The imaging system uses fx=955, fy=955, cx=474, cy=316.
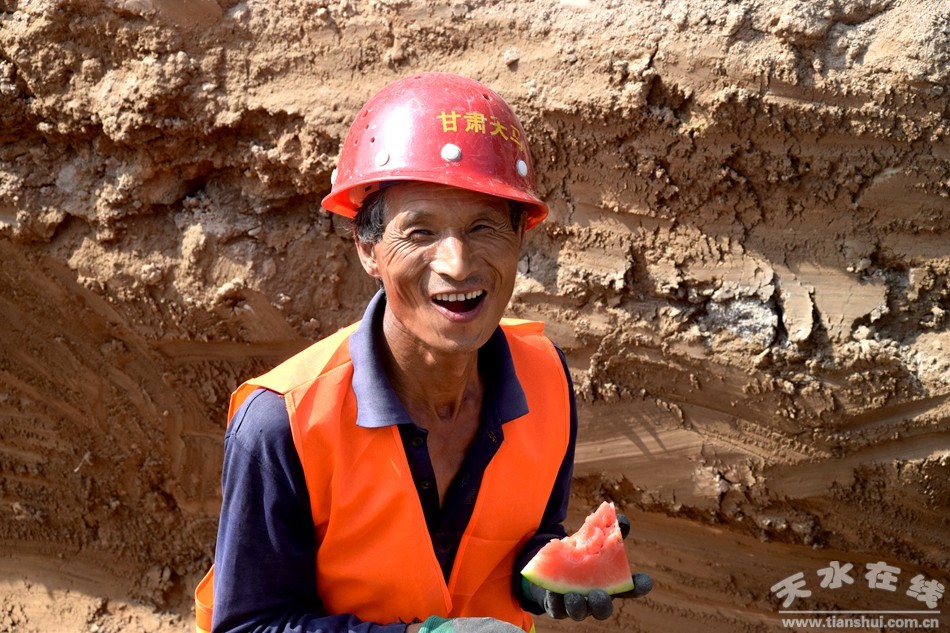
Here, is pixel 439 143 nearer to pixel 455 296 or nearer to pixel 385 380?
pixel 455 296

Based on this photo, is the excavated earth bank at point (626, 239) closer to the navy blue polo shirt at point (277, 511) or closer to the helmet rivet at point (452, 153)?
the helmet rivet at point (452, 153)

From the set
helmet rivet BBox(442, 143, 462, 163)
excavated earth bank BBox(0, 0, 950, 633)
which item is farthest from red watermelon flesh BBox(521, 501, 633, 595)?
excavated earth bank BBox(0, 0, 950, 633)

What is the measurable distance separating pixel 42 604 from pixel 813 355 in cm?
422

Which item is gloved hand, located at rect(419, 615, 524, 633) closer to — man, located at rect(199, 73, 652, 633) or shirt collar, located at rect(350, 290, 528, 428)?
man, located at rect(199, 73, 652, 633)

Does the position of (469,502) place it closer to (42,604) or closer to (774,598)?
(774,598)

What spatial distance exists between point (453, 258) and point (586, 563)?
900mm

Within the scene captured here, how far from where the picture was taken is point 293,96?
4.43m

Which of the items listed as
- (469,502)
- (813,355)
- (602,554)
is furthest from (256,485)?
(813,355)

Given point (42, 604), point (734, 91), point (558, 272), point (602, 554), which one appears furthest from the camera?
point (42, 604)

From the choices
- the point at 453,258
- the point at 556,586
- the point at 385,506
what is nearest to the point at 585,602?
the point at 556,586

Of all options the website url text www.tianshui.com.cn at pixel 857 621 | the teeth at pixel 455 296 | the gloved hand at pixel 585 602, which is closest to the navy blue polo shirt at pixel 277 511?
the teeth at pixel 455 296

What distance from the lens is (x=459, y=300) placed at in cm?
253

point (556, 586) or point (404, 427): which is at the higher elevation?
point (404, 427)

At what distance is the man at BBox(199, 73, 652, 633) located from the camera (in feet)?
7.96
